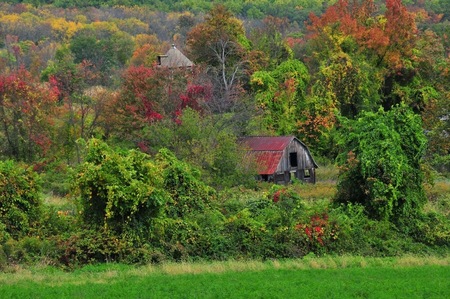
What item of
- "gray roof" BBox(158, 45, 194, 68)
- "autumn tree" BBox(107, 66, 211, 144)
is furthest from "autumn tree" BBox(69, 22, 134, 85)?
"autumn tree" BBox(107, 66, 211, 144)

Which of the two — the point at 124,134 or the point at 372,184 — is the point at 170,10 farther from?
the point at 372,184

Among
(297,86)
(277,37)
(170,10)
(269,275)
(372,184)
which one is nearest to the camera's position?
(269,275)

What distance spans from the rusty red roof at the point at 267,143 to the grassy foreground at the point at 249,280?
2262 cm

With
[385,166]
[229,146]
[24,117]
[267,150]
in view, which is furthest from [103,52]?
[385,166]

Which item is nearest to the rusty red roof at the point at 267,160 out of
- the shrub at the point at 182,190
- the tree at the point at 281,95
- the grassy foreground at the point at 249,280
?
the tree at the point at 281,95

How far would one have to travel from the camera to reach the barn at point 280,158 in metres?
50.0

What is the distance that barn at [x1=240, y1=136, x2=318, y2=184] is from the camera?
5000 cm

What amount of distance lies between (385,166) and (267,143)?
19.7 m

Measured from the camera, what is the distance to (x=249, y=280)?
2319cm

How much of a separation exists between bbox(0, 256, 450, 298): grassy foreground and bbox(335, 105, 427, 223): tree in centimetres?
393

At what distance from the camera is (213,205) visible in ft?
108

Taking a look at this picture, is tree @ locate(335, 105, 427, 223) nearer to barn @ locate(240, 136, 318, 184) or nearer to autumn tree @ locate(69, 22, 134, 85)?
barn @ locate(240, 136, 318, 184)

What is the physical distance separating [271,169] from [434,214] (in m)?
18.6

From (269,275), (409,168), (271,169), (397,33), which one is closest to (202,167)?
(271,169)
